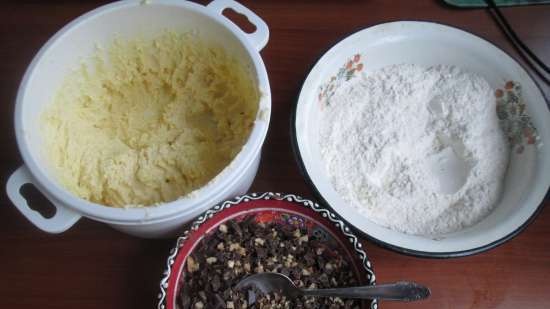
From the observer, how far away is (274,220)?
65cm

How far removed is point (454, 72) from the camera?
0.79 metres

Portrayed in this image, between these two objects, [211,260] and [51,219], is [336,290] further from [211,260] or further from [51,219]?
[51,219]

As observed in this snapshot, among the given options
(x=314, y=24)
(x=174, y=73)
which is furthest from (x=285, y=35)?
(x=174, y=73)

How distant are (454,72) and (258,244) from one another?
411 mm

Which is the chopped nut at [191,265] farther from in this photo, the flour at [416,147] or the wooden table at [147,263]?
the flour at [416,147]

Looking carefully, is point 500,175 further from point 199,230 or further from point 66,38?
point 66,38

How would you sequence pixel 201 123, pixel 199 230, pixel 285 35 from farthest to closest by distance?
pixel 285 35 < pixel 201 123 < pixel 199 230

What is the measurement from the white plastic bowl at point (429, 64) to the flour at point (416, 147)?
0.02m

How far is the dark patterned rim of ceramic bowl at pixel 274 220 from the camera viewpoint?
0.60m

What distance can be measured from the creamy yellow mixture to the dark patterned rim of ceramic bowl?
0.07 meters

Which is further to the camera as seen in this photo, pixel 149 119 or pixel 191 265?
pixel 149 119

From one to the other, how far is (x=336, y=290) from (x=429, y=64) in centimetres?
40

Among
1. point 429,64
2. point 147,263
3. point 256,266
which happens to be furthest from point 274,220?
point 429,64

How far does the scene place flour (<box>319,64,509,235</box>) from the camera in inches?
27.2
